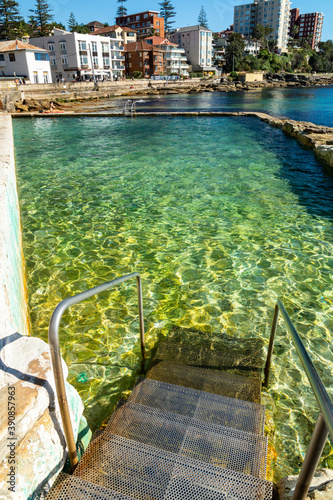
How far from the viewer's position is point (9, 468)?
64.5 inches

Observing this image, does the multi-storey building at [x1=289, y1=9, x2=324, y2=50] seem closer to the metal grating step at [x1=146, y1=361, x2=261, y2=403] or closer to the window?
the window

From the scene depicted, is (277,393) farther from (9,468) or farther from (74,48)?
(74,48)

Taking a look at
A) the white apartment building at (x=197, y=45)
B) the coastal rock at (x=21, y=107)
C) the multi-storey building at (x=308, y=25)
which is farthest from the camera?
the multi-storey building at (x=308, y=25)

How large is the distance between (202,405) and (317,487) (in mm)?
1100

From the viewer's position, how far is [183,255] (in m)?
6.92

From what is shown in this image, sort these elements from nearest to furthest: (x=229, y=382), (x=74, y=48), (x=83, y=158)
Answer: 1. (x=229, y=382)
2. (x=83, y=158)
3. (x=74, y=48)

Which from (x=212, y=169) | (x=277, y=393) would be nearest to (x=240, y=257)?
(x=277, y=393)

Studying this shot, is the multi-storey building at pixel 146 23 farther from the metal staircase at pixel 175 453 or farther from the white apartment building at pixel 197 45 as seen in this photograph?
the metal staircase at pixel 175 453

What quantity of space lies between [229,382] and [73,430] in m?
1.85

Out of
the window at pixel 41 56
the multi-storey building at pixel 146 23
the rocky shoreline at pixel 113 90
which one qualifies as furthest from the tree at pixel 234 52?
the window at pixel 41 56

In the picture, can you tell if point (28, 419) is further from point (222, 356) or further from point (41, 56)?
point (41, 56)

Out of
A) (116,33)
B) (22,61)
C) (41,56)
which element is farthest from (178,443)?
(116,33)

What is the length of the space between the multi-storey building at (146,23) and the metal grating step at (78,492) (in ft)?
404

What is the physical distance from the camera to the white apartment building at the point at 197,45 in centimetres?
10116
